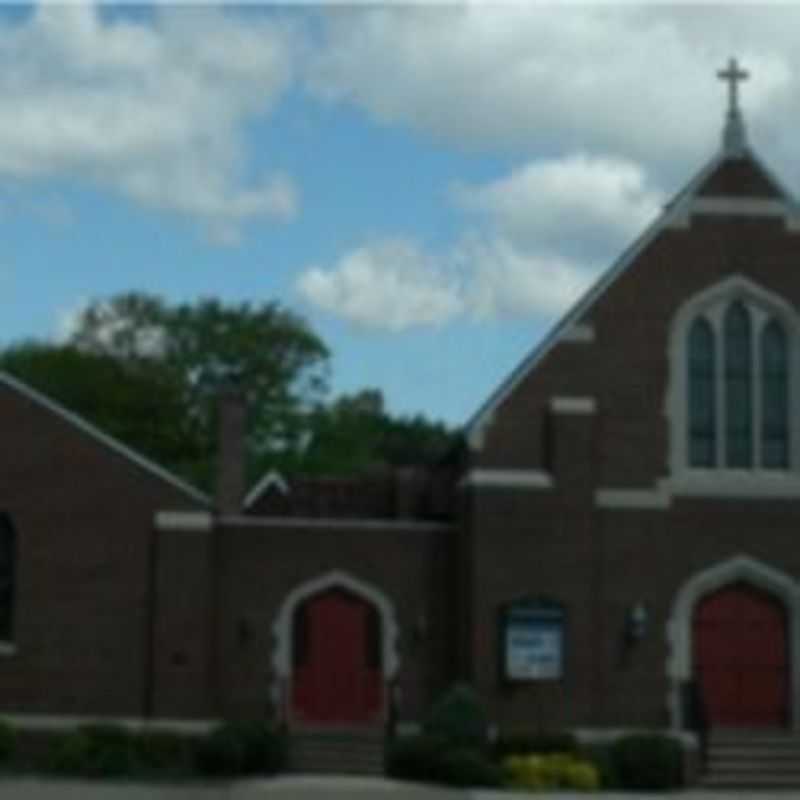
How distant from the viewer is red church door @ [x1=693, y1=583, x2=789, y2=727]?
37.3 meters

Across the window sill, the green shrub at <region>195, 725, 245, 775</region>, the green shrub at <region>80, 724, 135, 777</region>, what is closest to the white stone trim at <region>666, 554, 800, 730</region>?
the window sill

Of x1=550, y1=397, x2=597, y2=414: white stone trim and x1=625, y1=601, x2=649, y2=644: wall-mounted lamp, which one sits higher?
x1=550, y1=397, x2=597, y2=414: white stone trim

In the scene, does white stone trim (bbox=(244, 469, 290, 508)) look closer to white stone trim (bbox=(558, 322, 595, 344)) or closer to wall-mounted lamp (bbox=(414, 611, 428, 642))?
wall-mounted lamp (bbox=(414, 611, 428, 642))

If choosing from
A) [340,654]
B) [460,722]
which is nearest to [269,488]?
[340,654]

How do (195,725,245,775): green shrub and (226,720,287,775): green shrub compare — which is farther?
(226,720,287,775): green shrub

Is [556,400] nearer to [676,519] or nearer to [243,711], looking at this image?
[676,519]

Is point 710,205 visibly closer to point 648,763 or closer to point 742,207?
point 742,207

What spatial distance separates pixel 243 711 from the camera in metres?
37.7

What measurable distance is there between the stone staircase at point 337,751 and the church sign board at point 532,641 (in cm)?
243

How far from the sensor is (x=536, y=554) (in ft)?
122

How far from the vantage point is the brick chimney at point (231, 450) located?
4150cm

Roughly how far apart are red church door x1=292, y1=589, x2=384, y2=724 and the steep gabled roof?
3.61 meters

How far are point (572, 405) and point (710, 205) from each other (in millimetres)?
4068

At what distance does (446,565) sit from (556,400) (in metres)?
3.41
